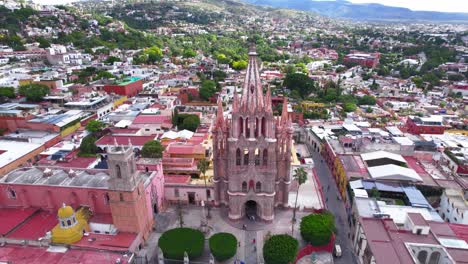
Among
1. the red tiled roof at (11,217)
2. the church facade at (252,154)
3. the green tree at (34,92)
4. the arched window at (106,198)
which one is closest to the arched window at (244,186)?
the church facade at (252,154)

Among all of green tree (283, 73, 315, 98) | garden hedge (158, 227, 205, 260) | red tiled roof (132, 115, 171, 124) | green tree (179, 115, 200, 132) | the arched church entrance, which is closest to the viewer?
garden hedge (158, 227, 205, 260)

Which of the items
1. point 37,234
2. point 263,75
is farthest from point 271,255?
point 263,75

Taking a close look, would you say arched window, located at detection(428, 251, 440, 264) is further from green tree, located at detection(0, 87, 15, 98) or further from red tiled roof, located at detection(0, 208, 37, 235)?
green tree, located at detection(0, 87, 15, 98)

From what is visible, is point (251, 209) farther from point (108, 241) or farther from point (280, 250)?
point (108, 241)

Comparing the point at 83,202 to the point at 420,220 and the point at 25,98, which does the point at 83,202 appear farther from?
the point at 25,98

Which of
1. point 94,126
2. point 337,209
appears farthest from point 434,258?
point 94,126

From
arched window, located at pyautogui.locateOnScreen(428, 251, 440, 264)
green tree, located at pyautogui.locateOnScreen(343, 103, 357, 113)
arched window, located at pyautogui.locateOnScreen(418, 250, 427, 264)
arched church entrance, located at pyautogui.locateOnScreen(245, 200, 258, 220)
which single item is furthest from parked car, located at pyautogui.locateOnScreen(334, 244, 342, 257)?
green tree, located at pyautogui.locateOnScreen(343, 103, 357, 113)

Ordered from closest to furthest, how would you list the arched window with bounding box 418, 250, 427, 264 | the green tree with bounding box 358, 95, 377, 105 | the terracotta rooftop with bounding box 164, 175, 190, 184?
the arched window with bounding box 418, 250, 427, 264
the terracotta rooftop with bounding box 164, 175, 190, 184
the green tree with bounding box 358, 95, 377, 105
